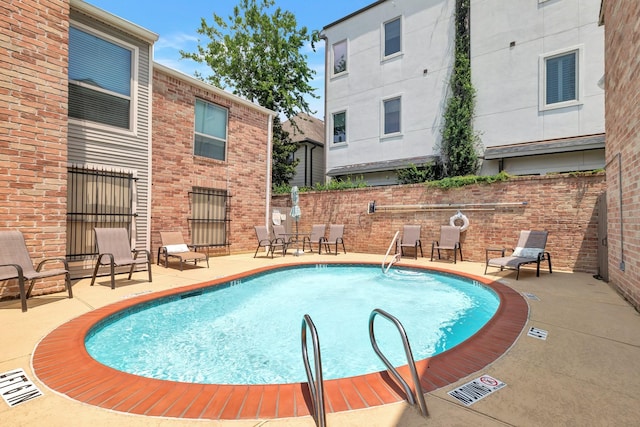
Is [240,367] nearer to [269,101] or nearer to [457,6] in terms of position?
[457,6]

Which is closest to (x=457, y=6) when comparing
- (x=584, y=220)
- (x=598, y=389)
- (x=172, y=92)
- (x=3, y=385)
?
(x=584, y=220)

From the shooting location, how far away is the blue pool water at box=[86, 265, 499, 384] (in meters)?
3.10

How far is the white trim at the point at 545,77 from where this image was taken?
9.48 metres

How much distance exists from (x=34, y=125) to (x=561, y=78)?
13.6 m

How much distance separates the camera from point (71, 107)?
6.01 metres

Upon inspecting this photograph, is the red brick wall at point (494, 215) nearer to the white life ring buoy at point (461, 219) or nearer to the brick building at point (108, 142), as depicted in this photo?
the white life ring buoy at point (461, 219)

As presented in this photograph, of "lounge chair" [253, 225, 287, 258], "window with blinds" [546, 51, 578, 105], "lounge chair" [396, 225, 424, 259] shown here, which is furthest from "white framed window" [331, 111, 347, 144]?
"window with blinds" [546, 51, 578, 105]

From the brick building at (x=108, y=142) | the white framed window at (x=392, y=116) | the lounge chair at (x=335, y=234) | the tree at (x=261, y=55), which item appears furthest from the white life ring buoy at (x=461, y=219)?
the tree at (x=261, y=55)

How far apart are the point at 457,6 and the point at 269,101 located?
10.4m

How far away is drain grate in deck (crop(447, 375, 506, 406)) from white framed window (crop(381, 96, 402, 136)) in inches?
483

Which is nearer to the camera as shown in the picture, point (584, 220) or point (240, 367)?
point (240, 367)

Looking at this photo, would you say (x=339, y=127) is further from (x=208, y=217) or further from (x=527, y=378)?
(x=527, y=378)

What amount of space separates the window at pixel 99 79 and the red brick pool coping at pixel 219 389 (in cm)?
532

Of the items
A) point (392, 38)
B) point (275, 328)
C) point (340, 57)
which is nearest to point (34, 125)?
point (275, 328)
